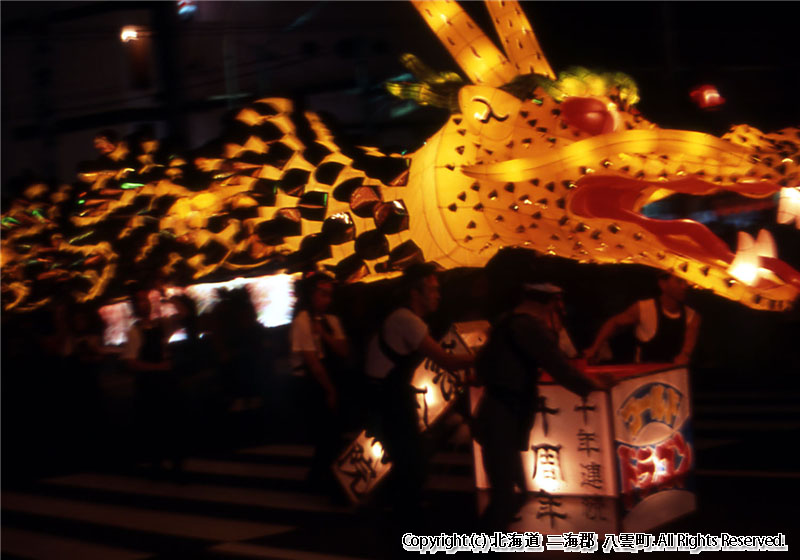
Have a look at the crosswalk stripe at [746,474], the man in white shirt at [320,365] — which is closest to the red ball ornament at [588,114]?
the man in white shirt at [320,365]

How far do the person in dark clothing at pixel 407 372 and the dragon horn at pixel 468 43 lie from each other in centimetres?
126

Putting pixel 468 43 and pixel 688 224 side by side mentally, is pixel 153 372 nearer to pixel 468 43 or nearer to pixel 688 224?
pixel 468 43

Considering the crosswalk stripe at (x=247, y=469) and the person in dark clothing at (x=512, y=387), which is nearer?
the person in dark clothing at (x=512, y=387)

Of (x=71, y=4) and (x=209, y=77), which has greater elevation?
(x=71, y=4)

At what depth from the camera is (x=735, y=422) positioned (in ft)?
36.7

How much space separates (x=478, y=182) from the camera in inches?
248

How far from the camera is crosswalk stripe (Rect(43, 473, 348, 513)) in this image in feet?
26.8

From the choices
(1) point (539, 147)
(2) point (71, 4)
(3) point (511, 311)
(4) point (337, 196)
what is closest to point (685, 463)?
(3) point (511, 311)

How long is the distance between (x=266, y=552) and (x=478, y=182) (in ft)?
8.98

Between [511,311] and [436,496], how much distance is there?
287 centimetres

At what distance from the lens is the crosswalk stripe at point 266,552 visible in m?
6.39

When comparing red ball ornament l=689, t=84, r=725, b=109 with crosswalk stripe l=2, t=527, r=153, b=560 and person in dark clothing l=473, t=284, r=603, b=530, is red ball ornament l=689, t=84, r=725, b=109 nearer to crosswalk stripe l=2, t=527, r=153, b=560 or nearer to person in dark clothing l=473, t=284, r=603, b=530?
person in dark clothing l=473, t=284, r=603, b=530

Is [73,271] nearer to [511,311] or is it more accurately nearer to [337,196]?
[337,196]

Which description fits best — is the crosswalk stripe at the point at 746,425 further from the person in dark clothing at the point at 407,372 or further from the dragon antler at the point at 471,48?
the dragon antler at the point at 471,48
